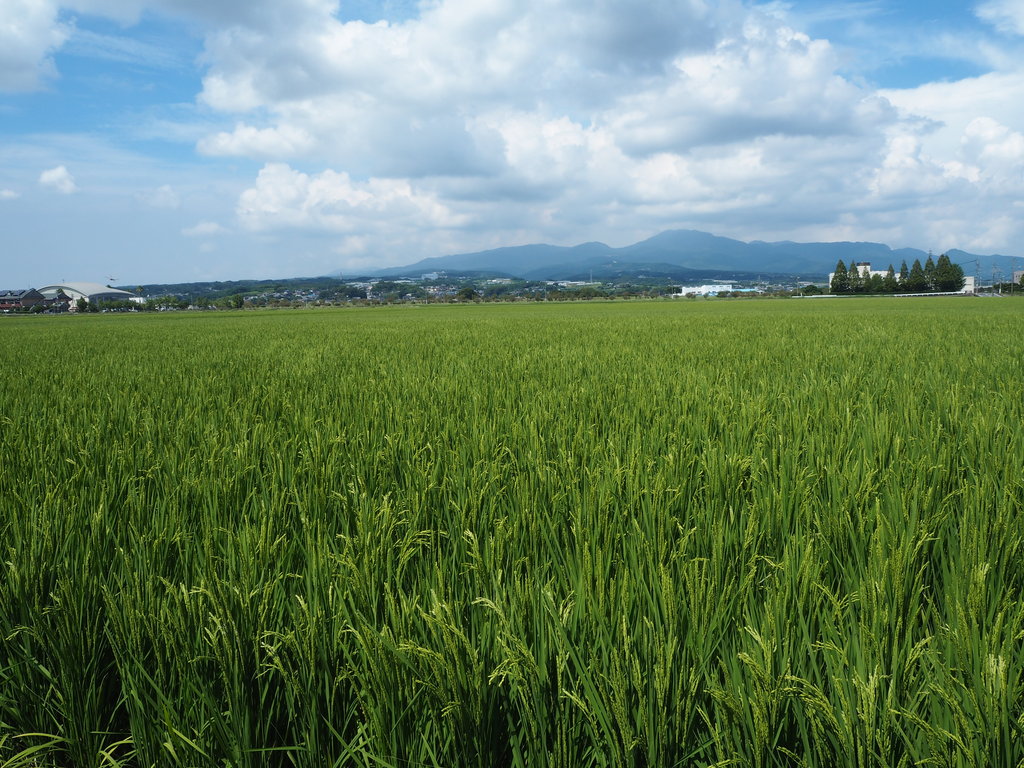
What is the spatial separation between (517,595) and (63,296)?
184 m

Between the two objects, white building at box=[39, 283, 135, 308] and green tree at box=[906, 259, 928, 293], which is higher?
white building at box=[39, 283, 135, 308]

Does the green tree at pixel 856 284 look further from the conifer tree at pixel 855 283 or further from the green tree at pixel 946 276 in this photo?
the green tree at pixel 946 276

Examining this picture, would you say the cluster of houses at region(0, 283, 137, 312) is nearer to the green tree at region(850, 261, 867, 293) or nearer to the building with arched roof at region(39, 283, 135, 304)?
the building with arched roof at region(39, 283, 135, 304)

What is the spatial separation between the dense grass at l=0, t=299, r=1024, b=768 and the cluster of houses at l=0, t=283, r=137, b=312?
14368 cm

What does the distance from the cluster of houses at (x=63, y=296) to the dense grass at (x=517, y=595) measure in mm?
143676

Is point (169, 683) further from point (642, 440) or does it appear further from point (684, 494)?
point (642, 440)

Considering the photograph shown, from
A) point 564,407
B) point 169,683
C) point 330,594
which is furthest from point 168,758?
point 564,407

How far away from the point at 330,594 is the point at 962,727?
124cm

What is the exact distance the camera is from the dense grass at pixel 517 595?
3.37 ft

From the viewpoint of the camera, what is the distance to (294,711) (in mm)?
1197

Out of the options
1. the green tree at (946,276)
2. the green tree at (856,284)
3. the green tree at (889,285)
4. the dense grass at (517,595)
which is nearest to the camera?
the dense grass at (517,595)

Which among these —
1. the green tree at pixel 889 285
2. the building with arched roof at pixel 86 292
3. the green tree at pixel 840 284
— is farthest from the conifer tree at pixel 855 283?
the building with arched roof at pixel 86 292

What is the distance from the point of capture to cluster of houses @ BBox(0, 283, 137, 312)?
421 ft

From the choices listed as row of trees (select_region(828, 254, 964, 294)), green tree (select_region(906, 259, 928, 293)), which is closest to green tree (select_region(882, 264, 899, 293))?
row of trees (select_region(828, 254, 964, 294))
